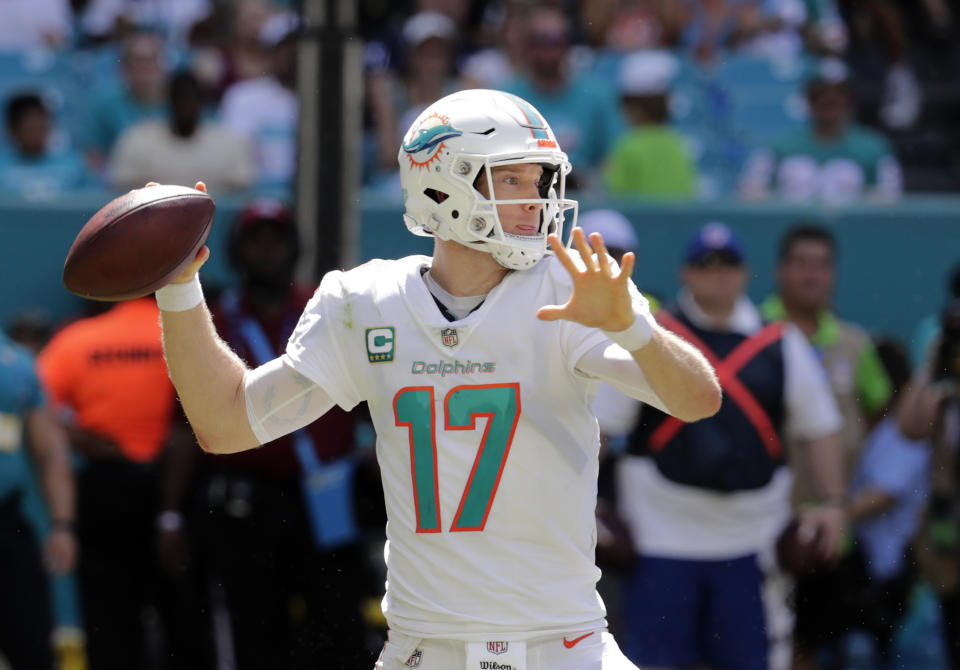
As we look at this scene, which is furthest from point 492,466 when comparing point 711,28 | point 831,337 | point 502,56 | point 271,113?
point 711,28

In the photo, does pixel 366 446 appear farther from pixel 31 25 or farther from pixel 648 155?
pixel 31 25

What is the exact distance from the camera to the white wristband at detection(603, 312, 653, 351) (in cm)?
312

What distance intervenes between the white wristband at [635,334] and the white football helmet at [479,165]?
386 millimetres

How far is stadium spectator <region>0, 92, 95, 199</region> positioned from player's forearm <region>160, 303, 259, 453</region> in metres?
5.54

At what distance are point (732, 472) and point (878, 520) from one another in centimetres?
120

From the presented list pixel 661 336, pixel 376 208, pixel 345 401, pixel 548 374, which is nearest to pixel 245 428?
pixel 345 401

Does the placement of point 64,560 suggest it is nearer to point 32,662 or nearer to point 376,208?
point 32,662

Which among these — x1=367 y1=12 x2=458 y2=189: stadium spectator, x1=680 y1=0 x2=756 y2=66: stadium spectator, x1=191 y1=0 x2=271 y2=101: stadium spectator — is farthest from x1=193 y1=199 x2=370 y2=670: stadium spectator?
x1=680 y1=0 x2=756 y2=66: stadium spectator

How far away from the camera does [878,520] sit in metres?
6.82

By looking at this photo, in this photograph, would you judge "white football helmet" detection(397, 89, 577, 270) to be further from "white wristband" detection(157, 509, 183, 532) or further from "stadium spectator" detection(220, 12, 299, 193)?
"stadium spectator" detection(220, 12, 299, 193)

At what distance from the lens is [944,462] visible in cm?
665

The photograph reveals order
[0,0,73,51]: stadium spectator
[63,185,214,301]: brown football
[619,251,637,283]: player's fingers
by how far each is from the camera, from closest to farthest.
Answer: [619,251,637,283]: player's fingers
[63,185,214,301]: brown football
[0,0,73,51]: stadium spectator

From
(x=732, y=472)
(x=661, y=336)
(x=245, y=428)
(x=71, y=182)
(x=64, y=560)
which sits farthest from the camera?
(x=71, y=182)

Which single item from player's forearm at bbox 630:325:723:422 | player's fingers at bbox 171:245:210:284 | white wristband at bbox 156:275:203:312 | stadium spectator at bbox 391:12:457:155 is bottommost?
player's forearm at bbox 630:325:723:422
